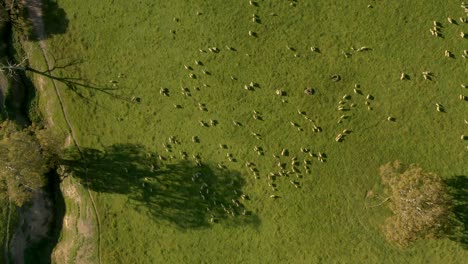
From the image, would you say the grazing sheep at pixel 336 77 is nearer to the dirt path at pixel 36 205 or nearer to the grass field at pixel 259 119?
the grass field at pixel 259 119

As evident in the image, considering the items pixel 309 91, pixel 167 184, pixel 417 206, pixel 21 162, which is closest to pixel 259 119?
pixel 309 91

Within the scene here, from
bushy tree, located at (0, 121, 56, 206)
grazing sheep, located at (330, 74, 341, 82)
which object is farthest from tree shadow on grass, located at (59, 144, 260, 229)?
grazing sheep, located at (330, 74, 341, 82)

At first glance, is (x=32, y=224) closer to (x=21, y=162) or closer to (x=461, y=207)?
(x=21, y=162)

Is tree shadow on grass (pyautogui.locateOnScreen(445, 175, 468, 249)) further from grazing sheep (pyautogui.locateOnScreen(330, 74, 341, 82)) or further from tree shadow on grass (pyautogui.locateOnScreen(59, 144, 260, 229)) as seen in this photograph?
tree shadow on grass (pyautogui.locateOnScreen(59, 144, 260, 229))

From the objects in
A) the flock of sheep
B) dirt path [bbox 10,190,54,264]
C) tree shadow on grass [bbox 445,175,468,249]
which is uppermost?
the flock of sheep

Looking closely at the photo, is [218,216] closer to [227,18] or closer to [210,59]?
[210,59]

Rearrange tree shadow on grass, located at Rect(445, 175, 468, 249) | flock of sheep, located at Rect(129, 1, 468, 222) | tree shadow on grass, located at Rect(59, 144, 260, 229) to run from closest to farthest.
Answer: tree shadow on grass, located at Rect(445, 175, 468, 249) < flock of sheep, located at Rect(129, 1, 468, 222) < tree shadow on grass, located at Rect(59, 144, 260, 229)
